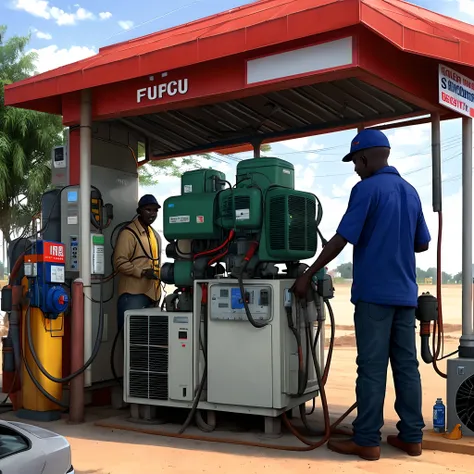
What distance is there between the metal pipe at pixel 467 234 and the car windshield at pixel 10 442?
3.94m

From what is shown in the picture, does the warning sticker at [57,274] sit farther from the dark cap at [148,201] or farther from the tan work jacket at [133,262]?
the dark cap at [148,201]

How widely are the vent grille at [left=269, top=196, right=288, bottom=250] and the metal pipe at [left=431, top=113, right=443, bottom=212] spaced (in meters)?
1.36

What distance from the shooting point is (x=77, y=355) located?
6.27m

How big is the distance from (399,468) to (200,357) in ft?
6.55

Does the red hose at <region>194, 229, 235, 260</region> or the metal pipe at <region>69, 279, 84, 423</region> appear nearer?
the red hose at <region>194, 229, 235, 260</region>

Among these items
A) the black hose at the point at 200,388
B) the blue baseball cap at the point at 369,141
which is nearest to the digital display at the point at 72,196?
the black hose at the point at 200,388

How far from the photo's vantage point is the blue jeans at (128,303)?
682 cm

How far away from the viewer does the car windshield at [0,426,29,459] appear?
8.95ft

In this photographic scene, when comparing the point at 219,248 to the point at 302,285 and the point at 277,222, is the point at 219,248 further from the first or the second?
the point at 302,285

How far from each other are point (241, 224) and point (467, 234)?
6.41ft

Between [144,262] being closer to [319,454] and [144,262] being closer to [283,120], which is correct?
[283,120]

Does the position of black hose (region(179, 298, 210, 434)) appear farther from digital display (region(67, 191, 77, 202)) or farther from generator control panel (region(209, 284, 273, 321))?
digital display (region(67, 191, 77, 202))

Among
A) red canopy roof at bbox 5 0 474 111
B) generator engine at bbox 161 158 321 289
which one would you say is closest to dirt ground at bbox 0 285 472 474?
generator engine at bbox 161 158 321 289

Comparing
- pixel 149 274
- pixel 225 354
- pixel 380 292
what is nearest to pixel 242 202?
pixel 225 354
